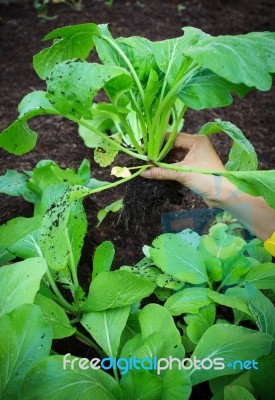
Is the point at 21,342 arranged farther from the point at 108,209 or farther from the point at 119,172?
the point at 108,209

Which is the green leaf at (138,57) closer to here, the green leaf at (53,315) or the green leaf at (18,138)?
the green leaf at (18,138)

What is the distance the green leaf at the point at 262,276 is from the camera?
1.01m

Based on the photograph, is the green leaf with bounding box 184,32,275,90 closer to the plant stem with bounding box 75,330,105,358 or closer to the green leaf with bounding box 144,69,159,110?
the green leaf with bounding box 144,69,159,110

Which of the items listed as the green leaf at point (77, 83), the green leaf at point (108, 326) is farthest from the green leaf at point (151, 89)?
the green leaf at point (108, 326)

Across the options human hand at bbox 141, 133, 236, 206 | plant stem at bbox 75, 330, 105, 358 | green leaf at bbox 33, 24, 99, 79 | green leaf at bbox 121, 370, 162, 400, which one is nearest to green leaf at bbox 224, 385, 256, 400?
green leaf at bbox 121, 370, 162, 400

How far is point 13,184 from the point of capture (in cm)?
129

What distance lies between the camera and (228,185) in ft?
3.56

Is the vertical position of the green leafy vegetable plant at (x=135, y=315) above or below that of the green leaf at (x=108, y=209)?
above

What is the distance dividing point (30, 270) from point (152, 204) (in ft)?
1.39

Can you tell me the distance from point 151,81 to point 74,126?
2.60 ft

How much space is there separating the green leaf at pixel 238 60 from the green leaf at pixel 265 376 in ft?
1.59

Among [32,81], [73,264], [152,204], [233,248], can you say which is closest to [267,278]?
[233,248]

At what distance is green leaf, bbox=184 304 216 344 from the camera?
0.93 meters

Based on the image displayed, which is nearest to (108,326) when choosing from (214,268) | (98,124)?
(214,268)
